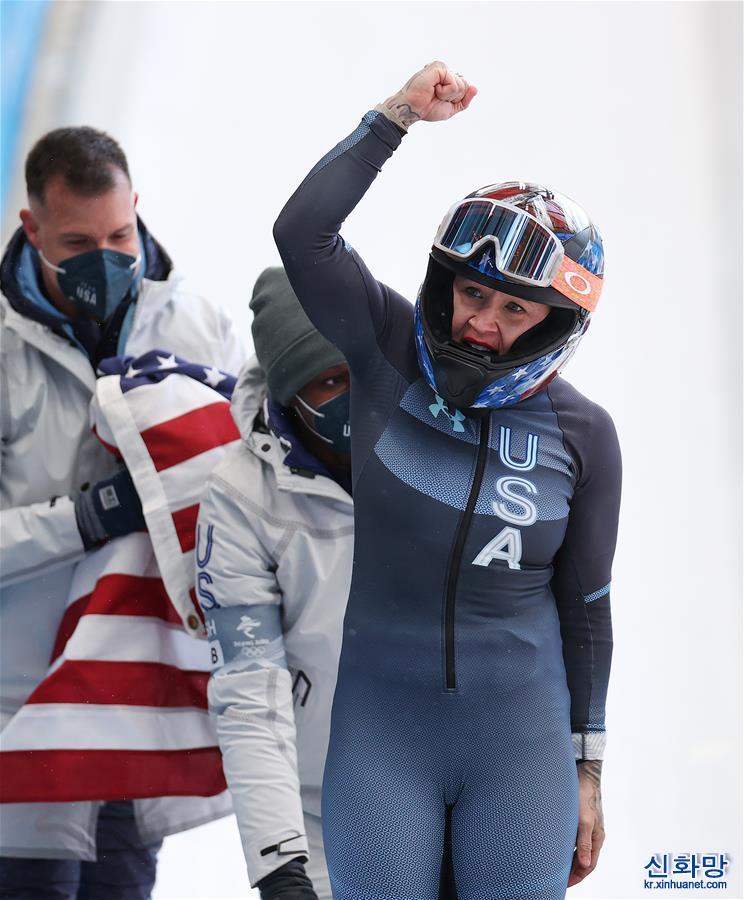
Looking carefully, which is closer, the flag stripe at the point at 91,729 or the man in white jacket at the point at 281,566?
the man in white jacket at the point at 281,566

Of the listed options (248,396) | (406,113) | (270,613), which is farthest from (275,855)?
(406,113)

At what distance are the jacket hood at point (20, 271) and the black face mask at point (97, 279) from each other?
53 millimetres

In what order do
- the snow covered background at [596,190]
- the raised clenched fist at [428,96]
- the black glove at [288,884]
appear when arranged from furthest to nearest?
1. the snow covered background at [596,190]
2. the black glove at [288,884]
3. the raised clenched fist at [428,96]

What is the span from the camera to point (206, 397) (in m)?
2.10

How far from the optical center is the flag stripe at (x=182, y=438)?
202 centimetres

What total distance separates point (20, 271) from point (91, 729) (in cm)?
83

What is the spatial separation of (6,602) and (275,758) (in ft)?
2.48

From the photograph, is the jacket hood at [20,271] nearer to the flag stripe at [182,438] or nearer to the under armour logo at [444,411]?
the flag stripe at [182,438]

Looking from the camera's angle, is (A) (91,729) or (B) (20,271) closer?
(A) (91,729)

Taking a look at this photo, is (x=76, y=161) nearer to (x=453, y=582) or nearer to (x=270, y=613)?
(x=270, y=613)

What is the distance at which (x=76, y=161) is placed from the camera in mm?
2242

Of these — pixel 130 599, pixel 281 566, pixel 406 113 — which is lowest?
pixel 130 599

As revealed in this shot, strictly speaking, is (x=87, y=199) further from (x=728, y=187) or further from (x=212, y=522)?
(x=728, y=187)

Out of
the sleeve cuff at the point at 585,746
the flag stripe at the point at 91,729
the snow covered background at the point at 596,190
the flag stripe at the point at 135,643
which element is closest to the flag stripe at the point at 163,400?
the flag stripe at the point at 135,643
